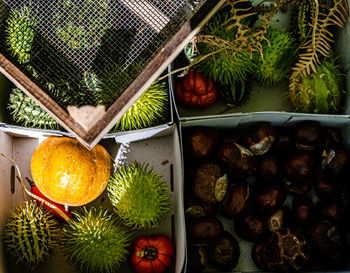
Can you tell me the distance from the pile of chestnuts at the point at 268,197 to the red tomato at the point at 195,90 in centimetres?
14

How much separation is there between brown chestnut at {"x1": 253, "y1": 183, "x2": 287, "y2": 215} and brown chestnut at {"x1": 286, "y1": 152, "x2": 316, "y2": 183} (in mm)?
74

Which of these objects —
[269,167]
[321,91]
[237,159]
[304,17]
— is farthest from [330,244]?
[304,17]

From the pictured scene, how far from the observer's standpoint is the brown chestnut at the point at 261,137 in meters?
1.30

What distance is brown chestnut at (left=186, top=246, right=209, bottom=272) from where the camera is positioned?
4.09 feet

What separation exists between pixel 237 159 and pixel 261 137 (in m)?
0.13

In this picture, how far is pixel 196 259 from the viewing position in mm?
1246

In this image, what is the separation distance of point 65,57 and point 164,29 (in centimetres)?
27

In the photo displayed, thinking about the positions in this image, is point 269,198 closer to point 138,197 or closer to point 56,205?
point 138,197

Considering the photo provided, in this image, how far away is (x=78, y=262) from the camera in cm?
123

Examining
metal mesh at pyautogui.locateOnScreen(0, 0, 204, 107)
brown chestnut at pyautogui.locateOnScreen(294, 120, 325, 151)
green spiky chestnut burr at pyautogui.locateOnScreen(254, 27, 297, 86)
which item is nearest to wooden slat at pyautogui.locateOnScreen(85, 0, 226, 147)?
metal mesh at pyautogui.locateOnScreen(0, 0, 204, 107)

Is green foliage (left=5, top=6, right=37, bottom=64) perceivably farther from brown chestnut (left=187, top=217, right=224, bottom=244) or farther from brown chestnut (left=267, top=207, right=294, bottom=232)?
brown chestnut (left=267, top=207, right=294, bottom=232)

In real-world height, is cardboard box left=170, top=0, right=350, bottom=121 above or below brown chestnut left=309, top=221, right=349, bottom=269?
above

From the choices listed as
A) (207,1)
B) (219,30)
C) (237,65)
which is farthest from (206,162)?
(207,1)

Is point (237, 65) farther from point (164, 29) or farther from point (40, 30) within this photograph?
point (40, 30)
